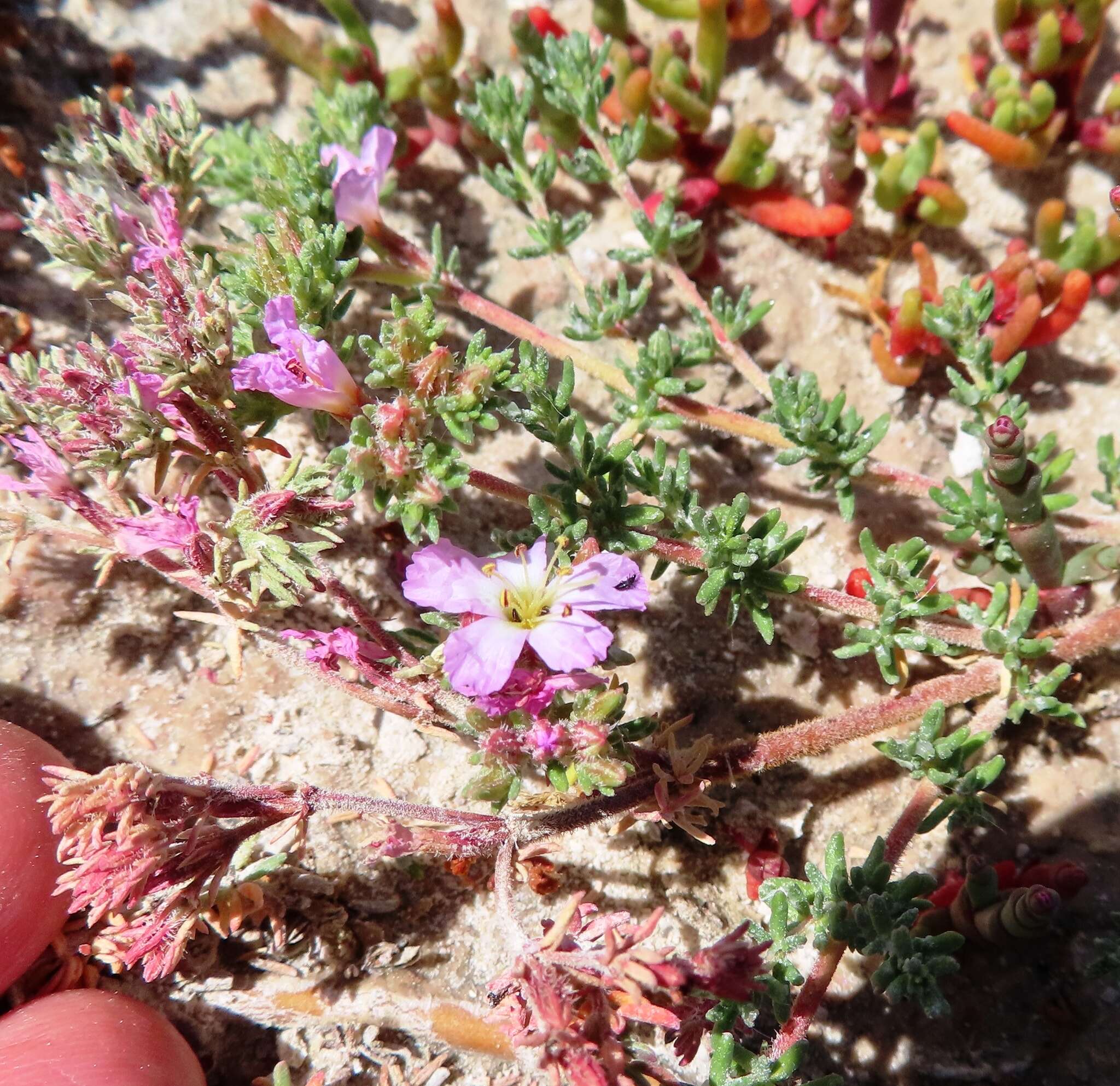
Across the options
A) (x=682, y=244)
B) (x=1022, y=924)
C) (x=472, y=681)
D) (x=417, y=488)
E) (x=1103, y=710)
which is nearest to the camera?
(x=472, y=681)

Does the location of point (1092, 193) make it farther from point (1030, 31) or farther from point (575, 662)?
point (575, 662)

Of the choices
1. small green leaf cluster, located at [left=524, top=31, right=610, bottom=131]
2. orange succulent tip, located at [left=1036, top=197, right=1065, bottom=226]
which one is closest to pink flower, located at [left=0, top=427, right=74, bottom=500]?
small green leaf cluster, located at [left=524, top=31, right=610, bottom=131]

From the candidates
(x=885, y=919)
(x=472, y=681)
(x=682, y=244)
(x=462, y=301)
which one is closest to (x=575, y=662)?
(x=472, y=681)

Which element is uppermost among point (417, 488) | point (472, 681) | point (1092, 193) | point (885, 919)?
point (1092, 193)

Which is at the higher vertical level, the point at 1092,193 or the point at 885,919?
the point at 1092,193

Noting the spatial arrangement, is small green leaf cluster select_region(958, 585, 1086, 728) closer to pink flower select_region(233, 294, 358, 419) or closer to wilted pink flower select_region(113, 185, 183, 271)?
pink flower select_region(233, 294, 358, 419)

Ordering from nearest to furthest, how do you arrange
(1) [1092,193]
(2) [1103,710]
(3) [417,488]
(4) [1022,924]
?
1. (3) [417,488]
2. (4) [1022,924]
3. (2) [1103,710]
4. (1) [1092,193]

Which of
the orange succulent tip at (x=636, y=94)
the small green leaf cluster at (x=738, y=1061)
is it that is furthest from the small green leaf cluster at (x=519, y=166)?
the small green leaf cluster at (x=738, y=1061)

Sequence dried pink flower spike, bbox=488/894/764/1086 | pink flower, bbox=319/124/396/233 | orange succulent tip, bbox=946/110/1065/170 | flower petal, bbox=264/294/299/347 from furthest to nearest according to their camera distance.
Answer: orange succulent tip, bbox=946/110/1065/170
pink flower, bbox=319/124/396/233
flower petal, bbox=264/294/299/347
dried pink flower spike, bbox=488/894/764/1086
